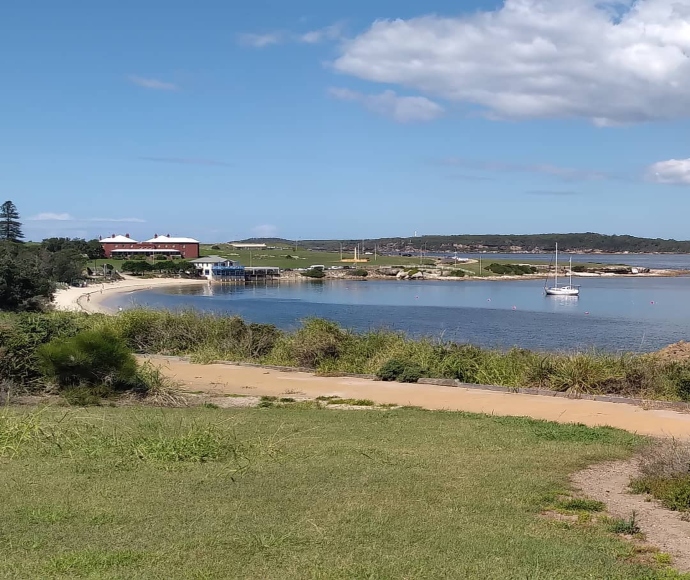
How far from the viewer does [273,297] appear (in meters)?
91.8

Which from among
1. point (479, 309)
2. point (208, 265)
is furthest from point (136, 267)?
point (479, 309)

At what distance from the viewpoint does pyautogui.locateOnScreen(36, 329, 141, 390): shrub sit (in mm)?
16188

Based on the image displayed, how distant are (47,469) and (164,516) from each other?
96.1 inches

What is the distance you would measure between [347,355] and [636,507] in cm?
1599

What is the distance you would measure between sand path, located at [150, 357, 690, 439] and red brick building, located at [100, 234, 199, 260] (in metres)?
130

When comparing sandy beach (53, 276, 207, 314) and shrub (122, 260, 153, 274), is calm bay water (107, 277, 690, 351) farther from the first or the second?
shrub (122, 260, 153, 274)

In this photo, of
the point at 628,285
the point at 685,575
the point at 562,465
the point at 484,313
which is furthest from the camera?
the point at 628,285

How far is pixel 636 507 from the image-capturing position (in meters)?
7.75

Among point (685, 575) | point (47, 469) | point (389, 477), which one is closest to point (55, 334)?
point (47, 469)

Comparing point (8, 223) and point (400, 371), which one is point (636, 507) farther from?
point (8, 223)

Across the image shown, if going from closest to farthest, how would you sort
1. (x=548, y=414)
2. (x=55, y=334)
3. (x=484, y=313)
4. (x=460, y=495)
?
(x=460, y=495) → (x=548, y=414) → (x=55, y=334) → (x=484, y=313)

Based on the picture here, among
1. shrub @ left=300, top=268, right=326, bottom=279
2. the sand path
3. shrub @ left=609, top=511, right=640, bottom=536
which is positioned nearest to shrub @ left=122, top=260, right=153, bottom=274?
shrub @ left=300, top=268, right=326, bottom=279

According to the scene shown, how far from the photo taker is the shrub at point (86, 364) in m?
16.2

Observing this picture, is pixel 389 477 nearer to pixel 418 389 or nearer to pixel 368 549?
pixel 368 549
